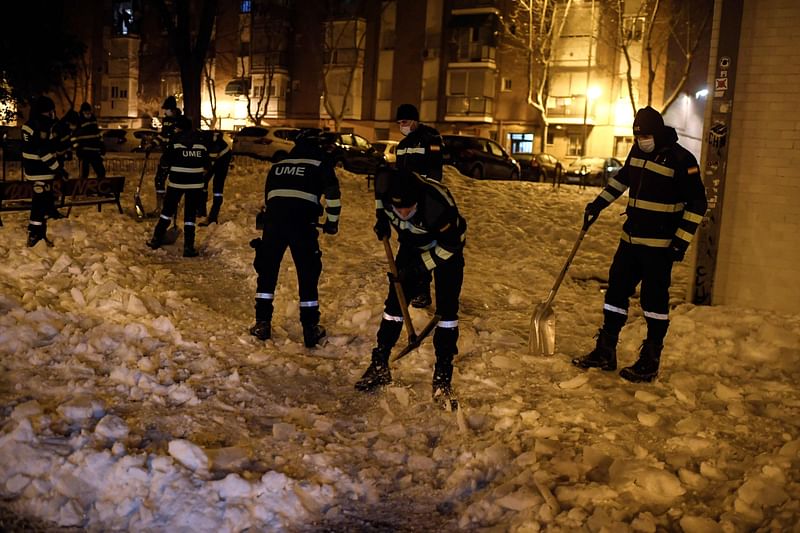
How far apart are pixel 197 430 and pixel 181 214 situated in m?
8.45

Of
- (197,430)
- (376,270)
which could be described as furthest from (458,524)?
(376,270)

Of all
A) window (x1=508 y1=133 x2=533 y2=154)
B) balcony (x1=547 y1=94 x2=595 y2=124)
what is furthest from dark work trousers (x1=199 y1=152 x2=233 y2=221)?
window (x1=508 y1=133 x2=533 y2=154)

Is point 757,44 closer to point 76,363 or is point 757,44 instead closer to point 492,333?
point 492,333

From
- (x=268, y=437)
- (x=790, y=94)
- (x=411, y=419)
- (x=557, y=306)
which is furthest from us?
(x=557, y=306)

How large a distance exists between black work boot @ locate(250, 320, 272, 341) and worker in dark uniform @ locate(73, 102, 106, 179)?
8.00 metres

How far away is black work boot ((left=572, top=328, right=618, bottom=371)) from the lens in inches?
259

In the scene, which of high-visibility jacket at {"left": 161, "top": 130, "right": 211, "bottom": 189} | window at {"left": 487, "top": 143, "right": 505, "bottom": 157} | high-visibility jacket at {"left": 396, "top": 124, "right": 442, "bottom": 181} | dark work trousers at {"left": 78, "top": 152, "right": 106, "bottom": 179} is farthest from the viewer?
window at {"left": 487, "top": 143, "right": 505, "bottom": 157}

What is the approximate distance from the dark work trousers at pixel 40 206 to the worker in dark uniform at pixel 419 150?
4.40m

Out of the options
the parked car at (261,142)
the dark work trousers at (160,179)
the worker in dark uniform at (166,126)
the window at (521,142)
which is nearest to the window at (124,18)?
the window at (521,142)

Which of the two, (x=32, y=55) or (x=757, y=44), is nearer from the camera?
(x=757, y=44)

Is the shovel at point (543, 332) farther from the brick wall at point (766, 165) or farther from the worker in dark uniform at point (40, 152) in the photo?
the worker in dark uniform at point (40, 152)

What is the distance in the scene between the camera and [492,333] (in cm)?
735

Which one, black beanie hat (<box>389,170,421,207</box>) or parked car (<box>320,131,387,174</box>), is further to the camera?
parked car (<box>320,131,387,174</box>)

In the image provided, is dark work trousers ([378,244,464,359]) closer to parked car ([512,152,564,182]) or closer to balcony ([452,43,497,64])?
parked car ([512,152,564,182])
